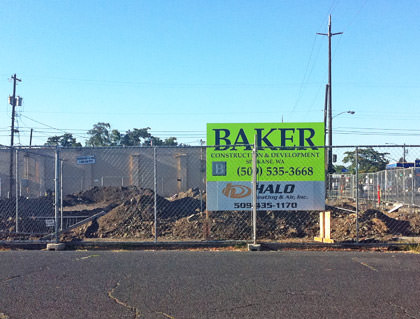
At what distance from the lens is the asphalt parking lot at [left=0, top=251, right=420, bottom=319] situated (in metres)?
4.78

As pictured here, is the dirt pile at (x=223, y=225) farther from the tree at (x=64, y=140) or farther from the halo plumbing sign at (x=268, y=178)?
the tree at (x=64, y=140)

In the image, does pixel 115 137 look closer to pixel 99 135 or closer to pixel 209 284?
pixel 99 135

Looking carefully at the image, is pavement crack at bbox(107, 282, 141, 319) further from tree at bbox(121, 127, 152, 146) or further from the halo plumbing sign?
tree at bbox(121, 127, 152, 146)

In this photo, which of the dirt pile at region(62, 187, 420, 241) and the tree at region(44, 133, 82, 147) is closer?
the dirt pile at region(62, 187, 420, 241)

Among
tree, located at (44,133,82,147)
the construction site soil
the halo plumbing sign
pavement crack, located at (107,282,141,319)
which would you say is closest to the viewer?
pavement crack, located at (107,282,141,319)

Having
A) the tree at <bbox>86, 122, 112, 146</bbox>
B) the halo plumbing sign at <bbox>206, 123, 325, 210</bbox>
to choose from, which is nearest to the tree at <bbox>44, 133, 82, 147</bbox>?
the tree at <bbox>86, 122, 112, 146</bbox>

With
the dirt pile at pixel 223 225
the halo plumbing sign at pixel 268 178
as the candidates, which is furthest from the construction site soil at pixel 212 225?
the halo plumbing sign at pixel 268 178

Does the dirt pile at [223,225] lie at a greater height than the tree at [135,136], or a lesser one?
lesser

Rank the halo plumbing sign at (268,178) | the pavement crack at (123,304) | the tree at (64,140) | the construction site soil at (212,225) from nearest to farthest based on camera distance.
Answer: the pavement crack at (123,304) < the halo plumbing sign at (268,178) < the construction site soil at (212,225) < the tree at (64,140)

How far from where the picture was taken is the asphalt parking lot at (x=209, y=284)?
4.78 meters

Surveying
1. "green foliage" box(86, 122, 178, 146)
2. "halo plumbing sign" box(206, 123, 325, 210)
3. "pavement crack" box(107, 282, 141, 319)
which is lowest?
"pavement crack" box(107, 282, 141, 319)

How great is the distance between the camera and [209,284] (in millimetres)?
5887

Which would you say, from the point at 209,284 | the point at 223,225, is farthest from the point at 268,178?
the point at 209,284

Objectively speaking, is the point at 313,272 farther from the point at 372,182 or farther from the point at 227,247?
the point at 372,182
